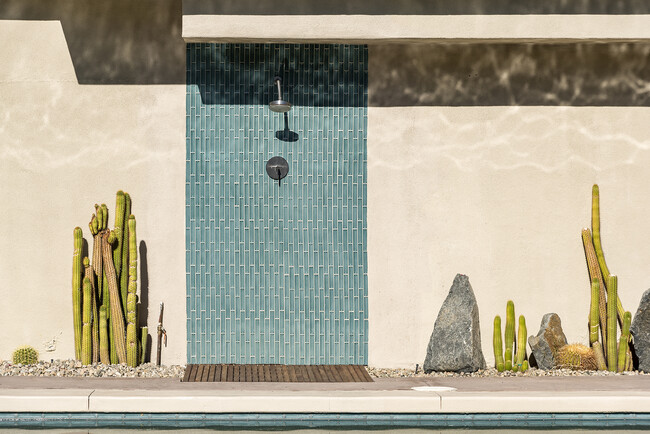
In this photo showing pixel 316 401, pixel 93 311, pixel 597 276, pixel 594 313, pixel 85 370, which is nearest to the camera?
pixel 316 401

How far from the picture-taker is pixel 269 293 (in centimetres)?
842

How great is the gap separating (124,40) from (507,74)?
13.4ft

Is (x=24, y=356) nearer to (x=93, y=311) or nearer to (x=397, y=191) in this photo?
(x=93, y=311)

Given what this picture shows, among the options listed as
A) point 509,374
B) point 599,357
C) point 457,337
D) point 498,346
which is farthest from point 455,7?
point 599,357

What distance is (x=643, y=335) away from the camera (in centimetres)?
800

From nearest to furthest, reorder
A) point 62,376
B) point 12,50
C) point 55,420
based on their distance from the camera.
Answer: point 55,420 → point 62,376 → point 12,50

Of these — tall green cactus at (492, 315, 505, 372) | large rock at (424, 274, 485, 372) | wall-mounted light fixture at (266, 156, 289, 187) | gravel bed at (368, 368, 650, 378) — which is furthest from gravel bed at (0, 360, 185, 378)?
tall green cactus at (492, 315, 505, 372)

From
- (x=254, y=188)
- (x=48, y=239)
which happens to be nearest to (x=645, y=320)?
(x=254, y=188)

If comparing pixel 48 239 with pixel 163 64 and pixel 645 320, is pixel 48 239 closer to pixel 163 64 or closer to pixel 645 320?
pixel 163 64

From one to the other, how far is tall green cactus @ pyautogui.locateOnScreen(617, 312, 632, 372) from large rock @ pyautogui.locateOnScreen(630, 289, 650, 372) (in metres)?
0.09

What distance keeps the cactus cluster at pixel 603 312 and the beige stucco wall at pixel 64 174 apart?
14.1 ft

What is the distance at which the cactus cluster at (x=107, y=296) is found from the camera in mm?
7953

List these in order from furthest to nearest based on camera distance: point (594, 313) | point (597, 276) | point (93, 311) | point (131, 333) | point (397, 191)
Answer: point (397, 191)
point (597, 276)
point (594, 313)
point (93, 311)
point (131, 333)

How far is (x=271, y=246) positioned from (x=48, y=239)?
234 cm
